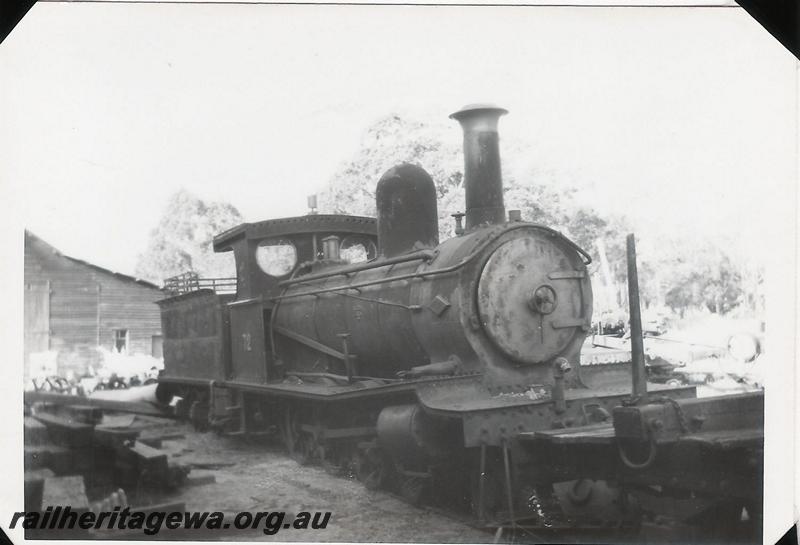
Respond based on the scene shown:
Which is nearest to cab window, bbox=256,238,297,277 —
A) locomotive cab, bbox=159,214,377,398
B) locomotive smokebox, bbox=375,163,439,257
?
locomotive cab, bbox=159,214,377,398

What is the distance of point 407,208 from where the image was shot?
708 centimetres

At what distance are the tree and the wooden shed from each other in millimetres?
603

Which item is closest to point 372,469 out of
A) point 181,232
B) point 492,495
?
point 492,495

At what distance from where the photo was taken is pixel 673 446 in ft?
14.6

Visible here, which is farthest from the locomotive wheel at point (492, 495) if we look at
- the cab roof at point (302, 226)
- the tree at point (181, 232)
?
the tree at point (181, 232)

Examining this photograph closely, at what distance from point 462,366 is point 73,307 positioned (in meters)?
4.50

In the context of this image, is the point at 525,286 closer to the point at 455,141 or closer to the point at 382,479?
the point at 382,479

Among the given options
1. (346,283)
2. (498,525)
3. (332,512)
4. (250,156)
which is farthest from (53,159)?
(498,525)

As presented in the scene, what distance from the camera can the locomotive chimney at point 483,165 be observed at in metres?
6.46

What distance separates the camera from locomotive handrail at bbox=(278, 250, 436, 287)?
6543mm

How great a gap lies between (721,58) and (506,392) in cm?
306

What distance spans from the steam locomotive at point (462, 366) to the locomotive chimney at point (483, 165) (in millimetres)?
12

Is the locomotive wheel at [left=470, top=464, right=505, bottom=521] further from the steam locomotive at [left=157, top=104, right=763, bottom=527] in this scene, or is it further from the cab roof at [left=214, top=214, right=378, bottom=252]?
the cab roof at [left=214, top=214, right=378, bottom=252]

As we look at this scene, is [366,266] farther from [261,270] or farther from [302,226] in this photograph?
[261,270]
